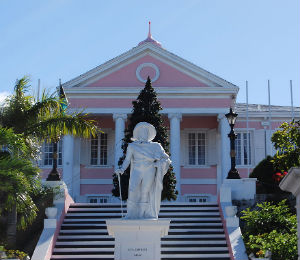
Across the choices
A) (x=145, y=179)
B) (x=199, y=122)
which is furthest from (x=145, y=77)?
(x=145, y=179)

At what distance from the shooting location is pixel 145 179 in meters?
11.7

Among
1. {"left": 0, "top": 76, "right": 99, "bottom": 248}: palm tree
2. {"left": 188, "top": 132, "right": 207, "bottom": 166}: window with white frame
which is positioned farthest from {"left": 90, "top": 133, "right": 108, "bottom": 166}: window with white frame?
{"left": 0, "top": 76, "right": 99, "bottom": 248}: palm tree

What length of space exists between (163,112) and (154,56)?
105 inches

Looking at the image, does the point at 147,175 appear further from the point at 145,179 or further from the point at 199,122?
the point at 199,122

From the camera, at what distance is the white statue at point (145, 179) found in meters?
11.7

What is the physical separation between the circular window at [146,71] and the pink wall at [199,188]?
5.27m

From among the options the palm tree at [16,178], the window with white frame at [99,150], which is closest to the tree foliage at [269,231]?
the palm tree at [16,178]

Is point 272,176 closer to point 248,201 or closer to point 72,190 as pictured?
point 248,201

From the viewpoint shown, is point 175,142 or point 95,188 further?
point 95,188

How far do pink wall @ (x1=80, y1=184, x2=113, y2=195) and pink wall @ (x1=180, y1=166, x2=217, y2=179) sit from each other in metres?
3.44

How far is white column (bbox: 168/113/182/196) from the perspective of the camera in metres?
25.0

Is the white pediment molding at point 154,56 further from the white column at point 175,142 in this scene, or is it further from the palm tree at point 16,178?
the palm tree at point 16,178

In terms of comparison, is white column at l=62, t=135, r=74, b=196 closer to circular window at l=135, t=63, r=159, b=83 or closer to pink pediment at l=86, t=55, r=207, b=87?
pink pediment at l=86, t=55, r=207, b=87

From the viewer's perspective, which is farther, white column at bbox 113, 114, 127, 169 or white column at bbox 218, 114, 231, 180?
white column at bbox 218, 114, 231, 180
